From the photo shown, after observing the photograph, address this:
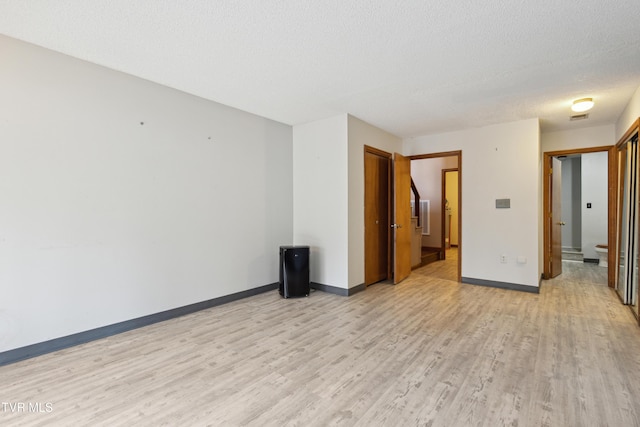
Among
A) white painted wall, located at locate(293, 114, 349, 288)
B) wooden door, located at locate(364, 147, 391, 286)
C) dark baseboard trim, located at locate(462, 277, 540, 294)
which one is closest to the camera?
white painted wall, located at locate(293, 114, 349, 288)

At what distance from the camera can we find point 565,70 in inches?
111

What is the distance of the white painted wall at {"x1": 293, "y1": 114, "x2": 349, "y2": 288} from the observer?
13.9 ft

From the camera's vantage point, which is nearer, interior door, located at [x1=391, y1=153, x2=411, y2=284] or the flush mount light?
the flush mount light

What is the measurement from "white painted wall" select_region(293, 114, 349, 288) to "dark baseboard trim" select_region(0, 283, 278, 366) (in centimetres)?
131

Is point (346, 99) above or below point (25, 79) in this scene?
above

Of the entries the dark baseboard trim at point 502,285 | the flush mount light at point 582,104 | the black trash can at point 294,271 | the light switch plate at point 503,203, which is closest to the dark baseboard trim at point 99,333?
the black trash can at point 294,271

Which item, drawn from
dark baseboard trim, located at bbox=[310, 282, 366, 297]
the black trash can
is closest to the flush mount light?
dark baseboard trim, located at bbox=[310, 282, 366, 297]

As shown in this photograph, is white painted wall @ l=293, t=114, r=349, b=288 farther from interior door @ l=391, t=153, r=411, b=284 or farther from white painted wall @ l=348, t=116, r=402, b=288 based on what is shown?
interior door @ l=391, t=153, r=411, b=284

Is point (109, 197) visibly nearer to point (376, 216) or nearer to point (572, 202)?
point (376, 216)

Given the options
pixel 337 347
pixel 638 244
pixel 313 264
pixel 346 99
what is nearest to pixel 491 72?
pixel 346 99

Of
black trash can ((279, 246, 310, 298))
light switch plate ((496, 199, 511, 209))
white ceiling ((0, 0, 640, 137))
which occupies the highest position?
white ceiling ((0, 0, 640, 137))

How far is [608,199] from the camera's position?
4.71m

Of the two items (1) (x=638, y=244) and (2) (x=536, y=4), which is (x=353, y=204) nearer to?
(2) (x=536, y=4)

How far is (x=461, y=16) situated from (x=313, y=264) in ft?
11.4
